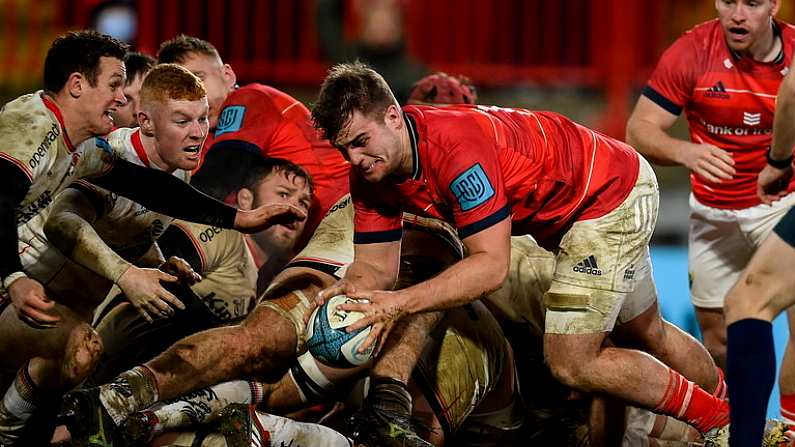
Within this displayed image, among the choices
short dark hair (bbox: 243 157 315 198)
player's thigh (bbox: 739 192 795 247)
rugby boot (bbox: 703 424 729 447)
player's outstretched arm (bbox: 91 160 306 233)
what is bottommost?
rugby boot (bbox: 703 424 729 447)

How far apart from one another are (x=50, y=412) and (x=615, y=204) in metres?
2.34

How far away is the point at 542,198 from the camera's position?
4660 mm

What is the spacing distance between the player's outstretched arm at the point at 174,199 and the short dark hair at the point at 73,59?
1.46ft

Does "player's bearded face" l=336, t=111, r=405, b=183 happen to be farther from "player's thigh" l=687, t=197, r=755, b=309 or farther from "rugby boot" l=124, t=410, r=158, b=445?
"player's thigh" l=687, t=197, r=755, b=309

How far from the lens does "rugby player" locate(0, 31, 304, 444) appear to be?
4.47 metres

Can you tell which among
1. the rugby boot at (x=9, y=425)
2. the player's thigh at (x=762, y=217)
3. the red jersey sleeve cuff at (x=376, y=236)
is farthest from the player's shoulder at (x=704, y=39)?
the rugby boot at (x=9, y=425)

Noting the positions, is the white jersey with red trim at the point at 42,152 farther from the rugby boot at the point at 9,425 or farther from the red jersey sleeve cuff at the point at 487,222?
the red jersey sleeve cuff at the point at 487,222

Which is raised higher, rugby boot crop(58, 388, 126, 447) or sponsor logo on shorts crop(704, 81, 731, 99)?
sponsor logo on shorts crop(704, 81, 731, 99)

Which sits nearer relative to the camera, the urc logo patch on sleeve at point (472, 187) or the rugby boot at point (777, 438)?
the urc logo patch on sleeve at point (472, 187)

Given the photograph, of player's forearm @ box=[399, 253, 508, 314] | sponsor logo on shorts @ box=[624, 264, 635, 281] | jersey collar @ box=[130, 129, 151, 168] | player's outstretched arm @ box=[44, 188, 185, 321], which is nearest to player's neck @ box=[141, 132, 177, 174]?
jersey collar @ box=[130, 129, 151, 168]

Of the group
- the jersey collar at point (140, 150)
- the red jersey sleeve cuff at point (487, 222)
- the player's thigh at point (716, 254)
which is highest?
the jersey collar at point (140, 150)

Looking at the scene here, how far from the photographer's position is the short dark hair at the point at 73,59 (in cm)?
476

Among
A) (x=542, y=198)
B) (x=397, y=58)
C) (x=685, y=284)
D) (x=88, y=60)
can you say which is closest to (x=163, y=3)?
(x=397, y=58)

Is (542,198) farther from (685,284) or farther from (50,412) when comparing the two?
(685,284)
